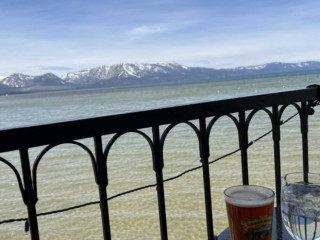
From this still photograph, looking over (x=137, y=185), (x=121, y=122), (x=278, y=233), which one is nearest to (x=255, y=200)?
(x=278, y=233)

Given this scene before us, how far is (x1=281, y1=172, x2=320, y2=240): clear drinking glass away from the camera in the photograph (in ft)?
3.01

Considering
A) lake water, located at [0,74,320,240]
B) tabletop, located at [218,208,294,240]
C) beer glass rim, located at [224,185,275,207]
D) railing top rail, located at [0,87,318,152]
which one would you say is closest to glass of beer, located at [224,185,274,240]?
beer glass rim, located at [224,185,275,207]

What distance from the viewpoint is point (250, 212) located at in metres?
0.96

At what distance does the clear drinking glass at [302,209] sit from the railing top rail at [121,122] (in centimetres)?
54

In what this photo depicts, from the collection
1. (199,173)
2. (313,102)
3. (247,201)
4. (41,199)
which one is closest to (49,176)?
(41,199)

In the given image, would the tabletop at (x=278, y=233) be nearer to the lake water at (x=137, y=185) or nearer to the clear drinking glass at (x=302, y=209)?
the clear drinking glass at (x=302, y=209)

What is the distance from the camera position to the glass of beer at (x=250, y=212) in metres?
0.96

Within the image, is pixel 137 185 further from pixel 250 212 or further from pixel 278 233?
pixel 250 212

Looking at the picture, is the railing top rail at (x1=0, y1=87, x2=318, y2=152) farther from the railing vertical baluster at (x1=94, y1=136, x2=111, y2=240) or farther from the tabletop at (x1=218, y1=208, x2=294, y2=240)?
the tabletop at (x1=218, y1=208, x2=294, y2=240)

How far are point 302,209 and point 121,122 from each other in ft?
2.08

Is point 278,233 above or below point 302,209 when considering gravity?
below

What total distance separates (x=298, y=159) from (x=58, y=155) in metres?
8.51

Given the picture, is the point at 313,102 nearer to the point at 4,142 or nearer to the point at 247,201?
the point at 247,201

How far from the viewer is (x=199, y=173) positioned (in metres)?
9.77
